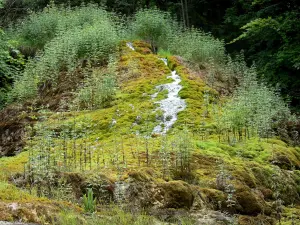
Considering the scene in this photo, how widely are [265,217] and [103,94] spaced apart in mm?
5298

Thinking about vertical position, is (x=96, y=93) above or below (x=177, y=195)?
above

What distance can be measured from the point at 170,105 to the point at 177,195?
13.2 ft

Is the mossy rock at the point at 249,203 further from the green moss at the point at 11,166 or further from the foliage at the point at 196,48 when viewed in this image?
the foliage at the point at 196,48

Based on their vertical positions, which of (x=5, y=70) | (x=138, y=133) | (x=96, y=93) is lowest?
(x=138, y=133)

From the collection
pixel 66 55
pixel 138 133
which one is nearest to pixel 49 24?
pixel 66 55

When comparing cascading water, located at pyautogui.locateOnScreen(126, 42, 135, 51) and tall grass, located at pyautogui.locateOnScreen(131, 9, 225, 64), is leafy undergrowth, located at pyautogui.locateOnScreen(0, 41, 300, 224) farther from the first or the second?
tall grass, located at pyautogui.locateOnScreen(131, 9, 225, 64)

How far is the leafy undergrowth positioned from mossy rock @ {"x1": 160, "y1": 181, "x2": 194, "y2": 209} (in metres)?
0.01

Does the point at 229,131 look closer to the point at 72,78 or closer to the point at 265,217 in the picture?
the point at 265,217

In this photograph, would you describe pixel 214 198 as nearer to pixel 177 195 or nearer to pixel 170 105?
pixel 177 195

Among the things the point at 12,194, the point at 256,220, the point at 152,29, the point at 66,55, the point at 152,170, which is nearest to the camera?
the point at 12,194

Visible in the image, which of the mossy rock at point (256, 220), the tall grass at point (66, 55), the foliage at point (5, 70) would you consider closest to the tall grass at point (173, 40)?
the tall grass at point (66, 55)

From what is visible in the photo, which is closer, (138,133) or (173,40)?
(138,133)

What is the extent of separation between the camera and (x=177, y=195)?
5152 millimetres

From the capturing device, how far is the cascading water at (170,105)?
26.9 feet
